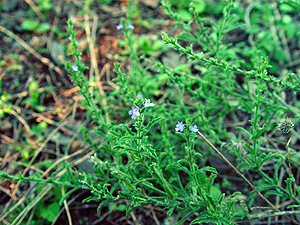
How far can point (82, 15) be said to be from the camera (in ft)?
15.5

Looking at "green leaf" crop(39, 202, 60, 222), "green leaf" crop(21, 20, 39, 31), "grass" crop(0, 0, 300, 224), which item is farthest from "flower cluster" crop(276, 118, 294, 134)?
"green leaf" crop(21, 20, 39, 31)

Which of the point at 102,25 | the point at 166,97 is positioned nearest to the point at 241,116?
the point at 166,97

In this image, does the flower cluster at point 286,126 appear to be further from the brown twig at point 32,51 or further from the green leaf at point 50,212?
the brown twig at point 32,51

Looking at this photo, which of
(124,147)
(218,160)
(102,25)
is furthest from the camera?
(102,25)

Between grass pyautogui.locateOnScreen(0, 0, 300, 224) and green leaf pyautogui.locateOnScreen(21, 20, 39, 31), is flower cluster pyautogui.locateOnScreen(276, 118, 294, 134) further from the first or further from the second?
green leaf pyautogui.locateOnScreen(21, 20, 39, 31)

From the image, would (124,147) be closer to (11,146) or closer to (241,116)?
(241,116)

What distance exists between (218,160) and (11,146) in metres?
2.72

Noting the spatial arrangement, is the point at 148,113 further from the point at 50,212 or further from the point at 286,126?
the point at 50,212

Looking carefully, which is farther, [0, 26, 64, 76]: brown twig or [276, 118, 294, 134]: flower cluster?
[0, 26, 64, 76]: brown twig

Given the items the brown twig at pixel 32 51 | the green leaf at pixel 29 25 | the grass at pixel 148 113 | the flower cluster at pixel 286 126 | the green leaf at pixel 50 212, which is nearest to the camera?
the flower cluster at pixel 286 126

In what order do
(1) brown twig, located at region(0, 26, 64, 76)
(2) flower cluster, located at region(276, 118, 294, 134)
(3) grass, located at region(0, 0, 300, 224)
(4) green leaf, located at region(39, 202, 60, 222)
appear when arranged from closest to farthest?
(2) flower cluster, located at region(276, 118, 294, 134), (3) grass, located at region(0, 0, 300, 224), (4) green leaf, located at region(39, 202, 60, 222), (1) brown twig, located at region(0, 26, 64, 76)

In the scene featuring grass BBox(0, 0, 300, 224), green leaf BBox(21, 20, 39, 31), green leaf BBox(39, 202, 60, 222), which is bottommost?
green leaf BBox(39, 202, 60, 222)

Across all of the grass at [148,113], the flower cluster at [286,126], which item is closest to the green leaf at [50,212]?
the grass at [148,113]

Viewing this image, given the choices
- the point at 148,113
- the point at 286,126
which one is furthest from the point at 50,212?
the point at 286,126
